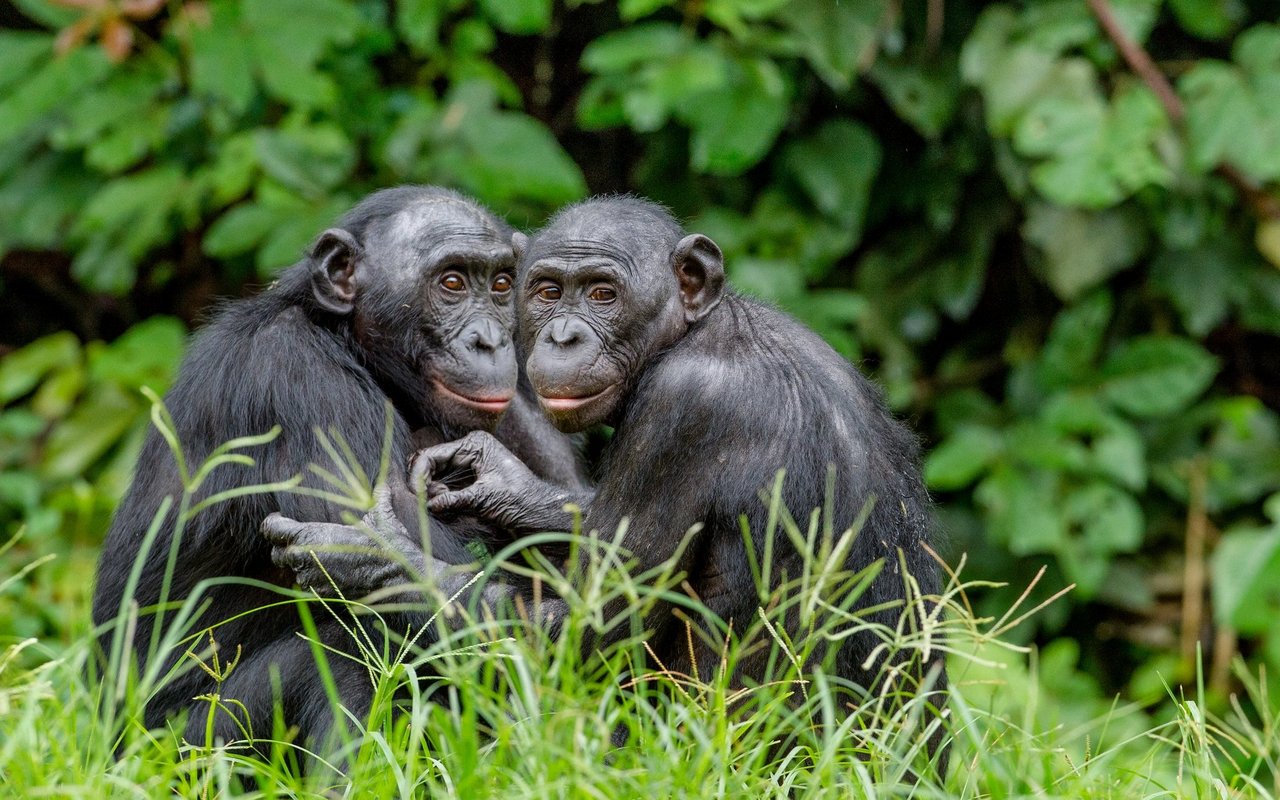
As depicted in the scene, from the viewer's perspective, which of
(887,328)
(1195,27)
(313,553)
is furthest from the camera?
(887,328)

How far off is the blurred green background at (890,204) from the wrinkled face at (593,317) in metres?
2.33

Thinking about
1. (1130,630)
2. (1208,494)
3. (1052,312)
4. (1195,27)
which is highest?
(1195,27)

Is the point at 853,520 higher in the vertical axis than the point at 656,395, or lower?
lower

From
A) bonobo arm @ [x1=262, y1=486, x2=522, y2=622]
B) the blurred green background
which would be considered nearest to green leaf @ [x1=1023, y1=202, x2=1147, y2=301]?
the blurred green background

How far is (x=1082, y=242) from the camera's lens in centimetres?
704

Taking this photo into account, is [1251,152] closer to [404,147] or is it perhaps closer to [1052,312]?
[1052,312]

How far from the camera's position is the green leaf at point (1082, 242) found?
703 cm

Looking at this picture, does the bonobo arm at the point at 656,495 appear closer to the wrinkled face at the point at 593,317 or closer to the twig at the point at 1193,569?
the wrinkled face at the point at 593,317

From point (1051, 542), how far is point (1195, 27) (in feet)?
8.33

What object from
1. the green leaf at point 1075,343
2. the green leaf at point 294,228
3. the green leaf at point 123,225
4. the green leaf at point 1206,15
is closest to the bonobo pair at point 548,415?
the green leaf at point 294,228

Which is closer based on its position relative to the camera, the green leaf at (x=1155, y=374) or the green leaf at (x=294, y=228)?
the green leaf at (x=294, y=228)

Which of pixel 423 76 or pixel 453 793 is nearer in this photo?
pixel 453 793

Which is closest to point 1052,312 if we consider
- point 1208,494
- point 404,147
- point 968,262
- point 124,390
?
point 968,262

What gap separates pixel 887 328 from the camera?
24.6ft
